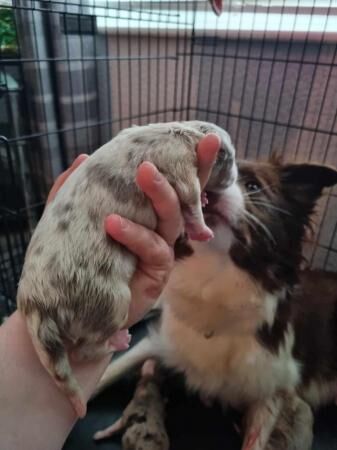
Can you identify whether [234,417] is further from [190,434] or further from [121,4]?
[121,4]

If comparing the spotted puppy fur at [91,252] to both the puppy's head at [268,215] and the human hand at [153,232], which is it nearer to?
the human hand at [153,232]

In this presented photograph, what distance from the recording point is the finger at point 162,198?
69 cm

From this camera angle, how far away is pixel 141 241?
2.44ft

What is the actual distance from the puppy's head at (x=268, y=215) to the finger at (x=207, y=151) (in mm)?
249

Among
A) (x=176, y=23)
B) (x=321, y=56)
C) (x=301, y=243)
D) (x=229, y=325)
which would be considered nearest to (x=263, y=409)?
(x=229, y=325)

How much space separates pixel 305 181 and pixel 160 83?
60.5 inches

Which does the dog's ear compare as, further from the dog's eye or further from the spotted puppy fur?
the spotted puppy fur

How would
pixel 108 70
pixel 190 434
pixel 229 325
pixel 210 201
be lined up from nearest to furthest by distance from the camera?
pixel 210 201, pixel 229 325, pixel 190 434, pixel 108 70

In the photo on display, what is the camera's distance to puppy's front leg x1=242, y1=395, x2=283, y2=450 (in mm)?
1181

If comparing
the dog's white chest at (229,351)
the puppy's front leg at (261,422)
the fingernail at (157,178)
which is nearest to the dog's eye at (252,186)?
the dog's white chest at (229,351)

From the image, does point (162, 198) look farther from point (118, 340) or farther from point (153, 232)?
point (118, 340)

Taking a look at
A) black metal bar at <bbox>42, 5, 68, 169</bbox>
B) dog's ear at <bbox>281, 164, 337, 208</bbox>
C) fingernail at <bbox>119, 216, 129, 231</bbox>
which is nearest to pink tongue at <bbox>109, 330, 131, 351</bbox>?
fingernail at <bbox>119, 216, 129, 231</bbox>

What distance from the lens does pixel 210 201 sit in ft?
3.49

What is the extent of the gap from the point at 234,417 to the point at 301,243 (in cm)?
71
